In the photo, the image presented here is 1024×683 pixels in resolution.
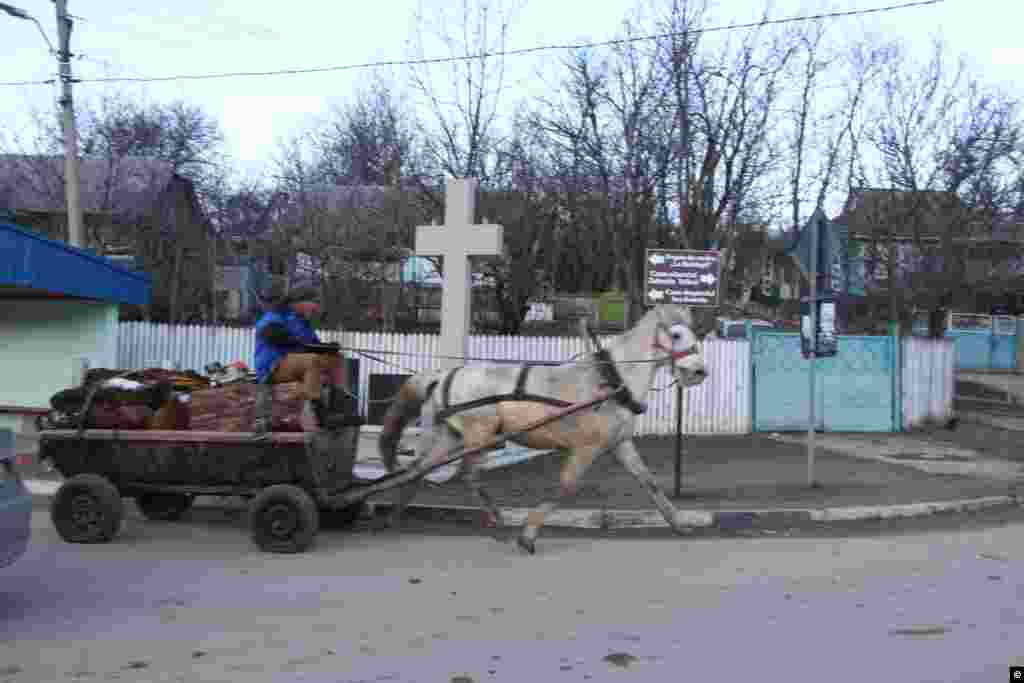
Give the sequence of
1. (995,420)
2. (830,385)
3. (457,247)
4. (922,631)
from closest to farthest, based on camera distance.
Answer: (922,631) → (457,247) → (830,385) → (995,420)

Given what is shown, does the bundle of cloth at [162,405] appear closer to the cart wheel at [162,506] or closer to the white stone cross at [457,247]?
the cart wheel at [162,506]

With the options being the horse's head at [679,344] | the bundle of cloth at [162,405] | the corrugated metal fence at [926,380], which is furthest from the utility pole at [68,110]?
the corrugated metal fence at [926,380]

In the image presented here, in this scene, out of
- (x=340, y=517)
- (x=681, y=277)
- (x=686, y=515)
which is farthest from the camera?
(x=681, y=277)

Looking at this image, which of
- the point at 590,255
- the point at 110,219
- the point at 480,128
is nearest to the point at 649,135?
the point at 480,128

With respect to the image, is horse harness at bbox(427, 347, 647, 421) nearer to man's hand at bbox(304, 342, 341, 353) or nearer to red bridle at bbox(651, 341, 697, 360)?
red bridle at bbox(651, 341, 697, 360)

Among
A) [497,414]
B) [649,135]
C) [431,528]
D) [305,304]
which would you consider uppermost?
[649,135]

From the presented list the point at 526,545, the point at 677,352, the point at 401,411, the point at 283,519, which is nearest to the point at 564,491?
the point at 526,545

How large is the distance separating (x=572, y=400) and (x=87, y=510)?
4.06m

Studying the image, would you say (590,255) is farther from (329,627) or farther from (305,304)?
(329,627)

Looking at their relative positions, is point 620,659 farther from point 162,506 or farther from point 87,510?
point 162,506

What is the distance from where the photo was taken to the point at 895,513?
369 inches

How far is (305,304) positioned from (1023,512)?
25.6 feet

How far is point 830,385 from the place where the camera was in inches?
625

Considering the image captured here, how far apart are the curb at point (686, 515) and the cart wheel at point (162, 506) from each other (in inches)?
72.7
